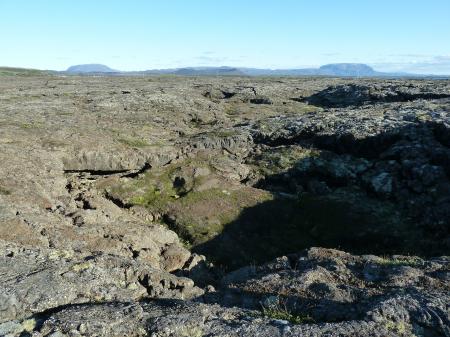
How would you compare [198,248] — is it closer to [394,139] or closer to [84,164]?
[84,164]

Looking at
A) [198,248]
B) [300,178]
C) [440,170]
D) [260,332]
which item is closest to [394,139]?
[440,170]

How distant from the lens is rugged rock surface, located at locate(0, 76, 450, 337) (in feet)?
40.2

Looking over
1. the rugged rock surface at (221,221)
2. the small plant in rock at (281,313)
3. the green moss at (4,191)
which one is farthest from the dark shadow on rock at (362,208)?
the small plant in rock at (281,313)

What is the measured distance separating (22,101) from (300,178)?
4165 cm

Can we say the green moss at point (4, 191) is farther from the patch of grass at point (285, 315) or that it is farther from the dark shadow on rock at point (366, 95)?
the dark shadow on rock at point (366, 95)

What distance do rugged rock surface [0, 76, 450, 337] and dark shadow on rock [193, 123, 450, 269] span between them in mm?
117

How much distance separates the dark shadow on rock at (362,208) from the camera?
1053 inches

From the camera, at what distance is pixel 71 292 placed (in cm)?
1329

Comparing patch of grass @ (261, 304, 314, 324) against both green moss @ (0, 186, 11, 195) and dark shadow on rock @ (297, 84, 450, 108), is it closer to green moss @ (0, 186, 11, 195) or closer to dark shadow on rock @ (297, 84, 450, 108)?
green moss @ (0, 186, 11, 195)

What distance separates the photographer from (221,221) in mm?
29359

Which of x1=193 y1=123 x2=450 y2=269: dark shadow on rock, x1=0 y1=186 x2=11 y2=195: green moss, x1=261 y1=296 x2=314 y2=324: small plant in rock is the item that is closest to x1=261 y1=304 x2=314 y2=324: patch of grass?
x1=261 y1=296 x2=314 y2=324: small plant in rock

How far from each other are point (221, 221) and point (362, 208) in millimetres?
9574

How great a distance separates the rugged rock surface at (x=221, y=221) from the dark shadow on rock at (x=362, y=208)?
12 cm

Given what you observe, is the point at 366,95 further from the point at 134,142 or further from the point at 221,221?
the point at 221,221
